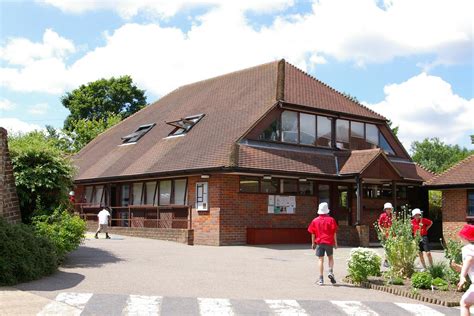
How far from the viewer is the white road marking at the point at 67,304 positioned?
28.0 ft

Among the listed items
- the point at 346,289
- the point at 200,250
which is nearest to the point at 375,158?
the point at 200,250

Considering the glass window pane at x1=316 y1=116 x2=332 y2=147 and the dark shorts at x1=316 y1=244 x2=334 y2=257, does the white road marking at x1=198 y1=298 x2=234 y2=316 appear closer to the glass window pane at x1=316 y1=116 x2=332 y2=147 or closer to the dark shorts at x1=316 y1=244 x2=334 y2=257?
the dark shorts at x1=316 y1=244 x2=334 y2=257

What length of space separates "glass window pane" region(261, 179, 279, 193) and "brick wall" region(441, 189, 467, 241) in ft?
23.4

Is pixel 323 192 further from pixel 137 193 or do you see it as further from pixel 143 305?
pixel 143 305

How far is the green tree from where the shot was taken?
88.2 meters

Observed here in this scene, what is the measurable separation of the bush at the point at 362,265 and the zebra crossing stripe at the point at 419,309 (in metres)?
1.95

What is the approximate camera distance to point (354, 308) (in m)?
9.59

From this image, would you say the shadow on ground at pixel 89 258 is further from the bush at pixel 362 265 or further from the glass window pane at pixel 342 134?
the glass window pane at pixel 342 134

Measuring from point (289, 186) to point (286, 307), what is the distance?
568 inches

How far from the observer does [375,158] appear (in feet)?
77.2

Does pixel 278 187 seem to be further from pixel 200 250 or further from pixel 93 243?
pixel 93 243

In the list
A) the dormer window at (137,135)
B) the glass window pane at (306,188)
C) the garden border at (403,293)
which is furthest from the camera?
the dormer window at (137,135)

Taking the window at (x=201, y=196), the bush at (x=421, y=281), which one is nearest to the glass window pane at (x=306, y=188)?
the window at (x=201, y=196)

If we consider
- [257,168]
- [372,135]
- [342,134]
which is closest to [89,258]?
[257,168]
